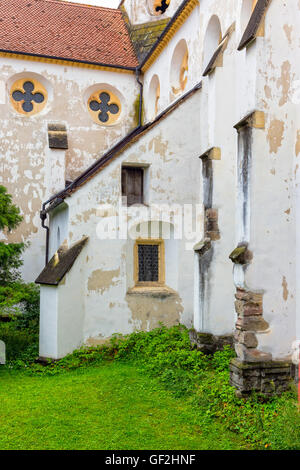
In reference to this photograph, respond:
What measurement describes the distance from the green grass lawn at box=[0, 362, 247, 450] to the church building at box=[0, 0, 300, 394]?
1.28 metres

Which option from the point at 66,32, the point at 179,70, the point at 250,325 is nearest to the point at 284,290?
the point at 250,325

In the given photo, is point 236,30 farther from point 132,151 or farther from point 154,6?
point 154,6

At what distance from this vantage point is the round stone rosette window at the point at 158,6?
19.1 meters

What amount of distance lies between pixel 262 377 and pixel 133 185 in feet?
21.4

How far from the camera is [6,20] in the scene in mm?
18375

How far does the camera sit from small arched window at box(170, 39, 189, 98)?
14578mm

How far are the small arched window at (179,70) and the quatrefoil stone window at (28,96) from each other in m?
5.38

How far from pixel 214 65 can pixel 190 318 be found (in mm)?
6461

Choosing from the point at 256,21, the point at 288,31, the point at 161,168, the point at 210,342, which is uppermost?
the point at 256,21

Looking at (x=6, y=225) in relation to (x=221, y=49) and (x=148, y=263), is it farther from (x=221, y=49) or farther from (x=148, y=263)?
(x=221, y=49)

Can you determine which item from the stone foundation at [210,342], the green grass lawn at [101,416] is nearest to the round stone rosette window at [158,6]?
the stone foundation at [210,342]

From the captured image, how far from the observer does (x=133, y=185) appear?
1256 centimetres

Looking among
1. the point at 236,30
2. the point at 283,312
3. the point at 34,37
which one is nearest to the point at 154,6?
the point at 34,37

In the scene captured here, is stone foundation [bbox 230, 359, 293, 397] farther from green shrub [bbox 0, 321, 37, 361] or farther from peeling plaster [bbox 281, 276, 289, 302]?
green shrub [bbox 0, 321, 37, 361]
